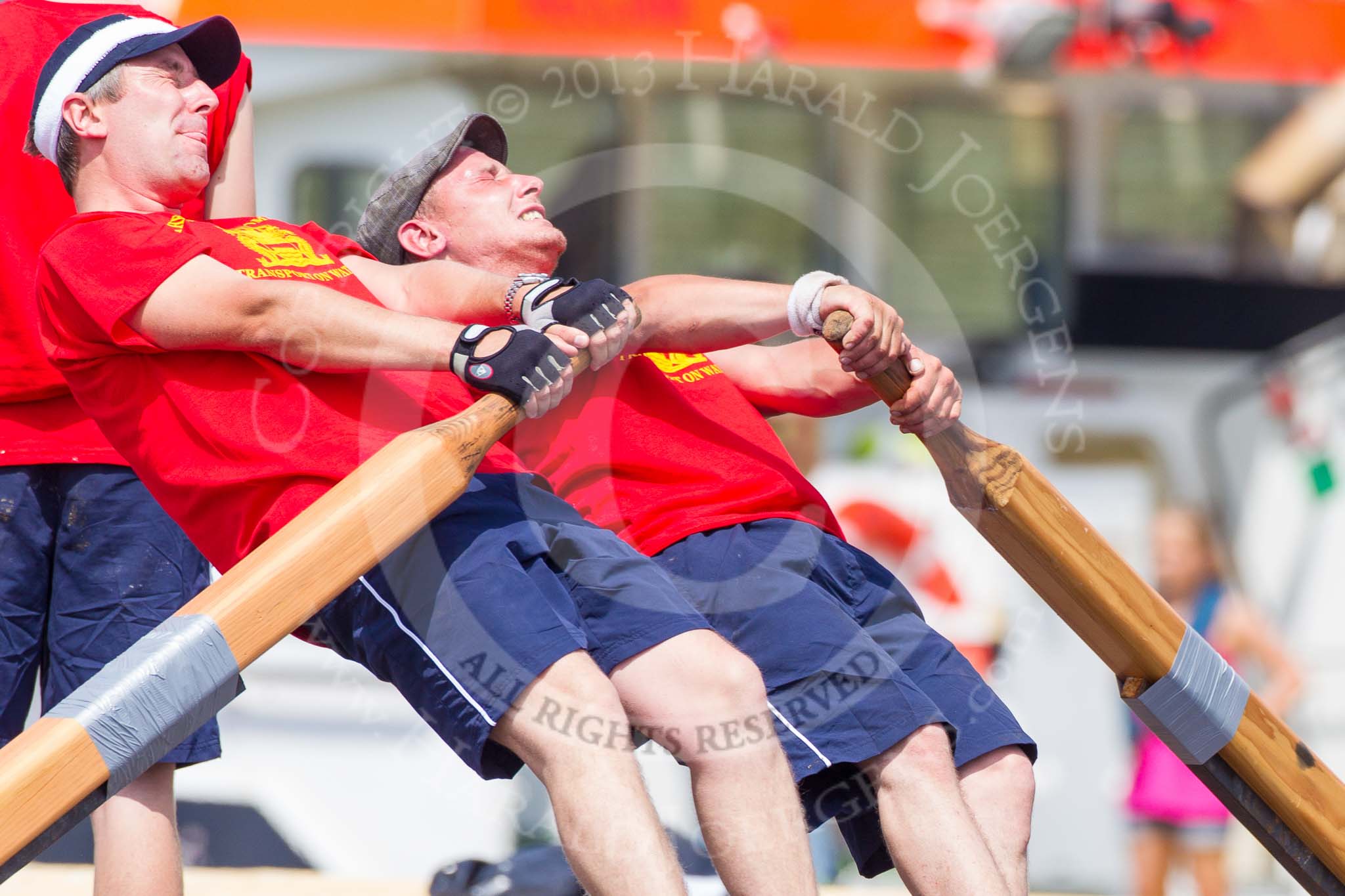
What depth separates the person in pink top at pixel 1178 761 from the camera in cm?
462

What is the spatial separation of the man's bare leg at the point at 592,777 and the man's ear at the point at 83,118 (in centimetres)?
110

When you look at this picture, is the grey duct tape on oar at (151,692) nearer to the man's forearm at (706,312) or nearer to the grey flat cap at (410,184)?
the man's forearm at (706,312)

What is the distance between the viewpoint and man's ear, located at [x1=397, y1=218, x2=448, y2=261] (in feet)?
8.42

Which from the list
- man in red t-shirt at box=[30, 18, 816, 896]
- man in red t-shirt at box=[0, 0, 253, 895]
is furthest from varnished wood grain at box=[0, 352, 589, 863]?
man in red t-shirt at box=[0, 0, 253, 895]

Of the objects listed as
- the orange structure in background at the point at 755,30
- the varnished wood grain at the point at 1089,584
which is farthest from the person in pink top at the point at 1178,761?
the varnished wood grain at the point at 1089,584

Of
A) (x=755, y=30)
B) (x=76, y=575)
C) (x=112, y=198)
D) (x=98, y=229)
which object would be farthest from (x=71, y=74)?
(x=755, y=30)

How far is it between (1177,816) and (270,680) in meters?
3.01

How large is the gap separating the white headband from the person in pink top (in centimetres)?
345

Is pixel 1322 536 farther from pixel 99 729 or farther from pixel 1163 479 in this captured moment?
pixel 99 729

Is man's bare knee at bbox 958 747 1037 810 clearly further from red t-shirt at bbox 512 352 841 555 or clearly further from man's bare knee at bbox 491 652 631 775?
man's bare knee at bbox 491 652 631 775

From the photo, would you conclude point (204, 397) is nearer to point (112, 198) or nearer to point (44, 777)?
point (112, 198)

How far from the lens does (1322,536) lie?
587 centimetres

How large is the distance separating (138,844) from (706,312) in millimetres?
1232

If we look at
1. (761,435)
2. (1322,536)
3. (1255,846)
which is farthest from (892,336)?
(1255,846)
